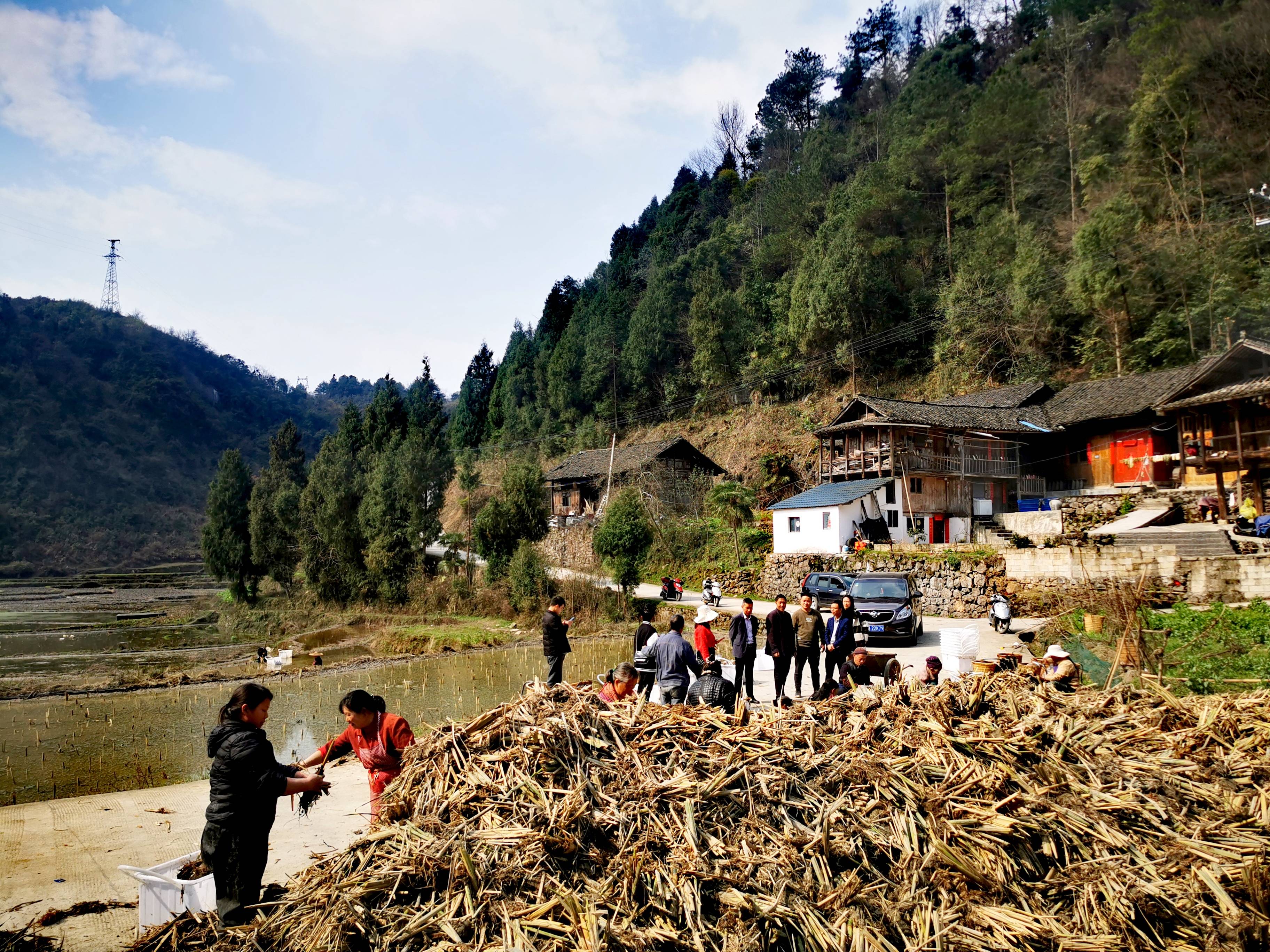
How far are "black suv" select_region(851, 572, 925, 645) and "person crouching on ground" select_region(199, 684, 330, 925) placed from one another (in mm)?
14145

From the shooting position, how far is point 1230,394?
75.8ft

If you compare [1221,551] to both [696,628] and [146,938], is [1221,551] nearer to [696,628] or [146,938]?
[696,628]

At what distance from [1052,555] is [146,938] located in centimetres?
2238

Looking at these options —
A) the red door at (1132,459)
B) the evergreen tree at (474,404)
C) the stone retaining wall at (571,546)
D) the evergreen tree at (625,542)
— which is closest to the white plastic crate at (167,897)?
the evergreen tree at (625,542)

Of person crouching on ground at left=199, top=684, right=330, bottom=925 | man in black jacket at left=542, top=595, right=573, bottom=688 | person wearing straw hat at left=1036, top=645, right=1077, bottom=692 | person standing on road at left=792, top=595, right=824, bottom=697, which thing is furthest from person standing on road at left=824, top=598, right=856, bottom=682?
person crouching on ground at left=199, top=684, right=330, bottom=925

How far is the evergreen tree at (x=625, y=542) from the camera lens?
2814 centimetres

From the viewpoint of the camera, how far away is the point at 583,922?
3904 millimetres

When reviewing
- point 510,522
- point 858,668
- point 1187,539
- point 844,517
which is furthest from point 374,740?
point 510,522

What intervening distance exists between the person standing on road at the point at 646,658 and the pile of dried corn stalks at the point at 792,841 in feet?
7.62

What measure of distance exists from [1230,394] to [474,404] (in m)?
63.3

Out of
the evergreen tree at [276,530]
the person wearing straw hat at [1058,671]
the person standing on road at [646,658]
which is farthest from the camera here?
the evergreen tree at [276,530]

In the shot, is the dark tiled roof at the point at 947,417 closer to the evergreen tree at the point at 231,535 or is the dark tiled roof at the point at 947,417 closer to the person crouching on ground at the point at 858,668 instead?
the person crouching on ground at the point at 858,668

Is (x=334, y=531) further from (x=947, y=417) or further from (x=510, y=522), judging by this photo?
(x=947, y=417)

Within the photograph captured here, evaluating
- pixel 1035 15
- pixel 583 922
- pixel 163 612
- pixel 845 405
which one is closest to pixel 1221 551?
pixel 845 405
